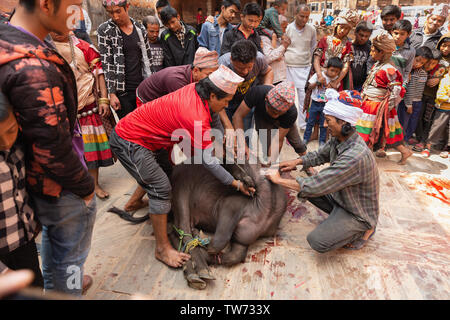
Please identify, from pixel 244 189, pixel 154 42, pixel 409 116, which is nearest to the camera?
pixel 244 189

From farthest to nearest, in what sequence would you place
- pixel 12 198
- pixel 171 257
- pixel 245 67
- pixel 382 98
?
pixel 382 98
pixel 245 67
pixel 171 257
pixel 12 198

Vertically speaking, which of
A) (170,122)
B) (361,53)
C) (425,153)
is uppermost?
(361,53)

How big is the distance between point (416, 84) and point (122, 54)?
458 cm

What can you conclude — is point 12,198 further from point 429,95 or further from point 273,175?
point 429,95

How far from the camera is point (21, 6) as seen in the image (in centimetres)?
133

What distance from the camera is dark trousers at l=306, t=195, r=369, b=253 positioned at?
266 cm

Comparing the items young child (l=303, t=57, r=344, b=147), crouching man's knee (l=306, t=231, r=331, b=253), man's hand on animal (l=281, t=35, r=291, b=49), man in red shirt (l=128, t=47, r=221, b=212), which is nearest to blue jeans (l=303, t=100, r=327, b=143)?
young child (l=303, t=57, r=344, b=147)

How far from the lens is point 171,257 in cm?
260

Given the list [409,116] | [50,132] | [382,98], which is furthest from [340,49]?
[50,132]

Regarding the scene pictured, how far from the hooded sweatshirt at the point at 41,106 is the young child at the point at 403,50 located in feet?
15.2

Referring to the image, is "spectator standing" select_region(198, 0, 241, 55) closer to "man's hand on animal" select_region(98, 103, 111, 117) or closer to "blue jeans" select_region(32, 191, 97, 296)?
"man's hand on animal" select_region(98, 103, 111, 117)

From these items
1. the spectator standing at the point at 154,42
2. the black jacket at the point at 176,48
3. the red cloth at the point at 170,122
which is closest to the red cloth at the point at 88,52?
the spectator standing at the point at 154,42

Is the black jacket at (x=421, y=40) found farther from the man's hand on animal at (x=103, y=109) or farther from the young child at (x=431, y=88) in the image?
the man's hand on animal at (x=103, y=109)

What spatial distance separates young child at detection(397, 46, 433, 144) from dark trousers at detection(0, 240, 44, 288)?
5.50 metres
